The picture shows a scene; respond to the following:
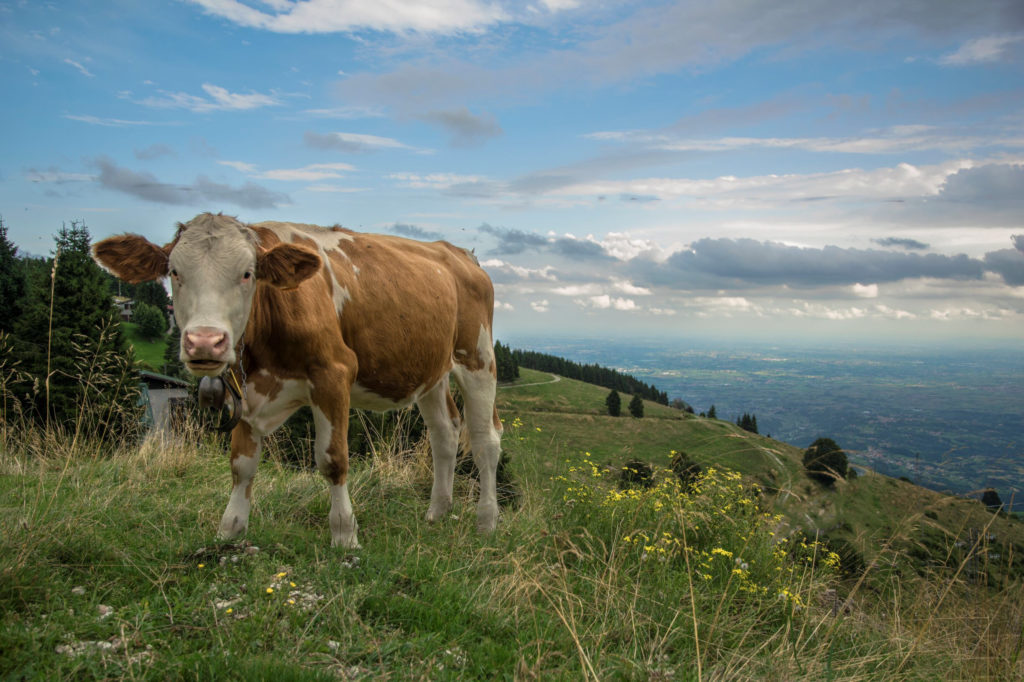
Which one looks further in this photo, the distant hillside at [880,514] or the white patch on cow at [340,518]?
the white patch on cow at [340,518]

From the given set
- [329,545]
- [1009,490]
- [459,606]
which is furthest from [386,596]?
[1009,490]

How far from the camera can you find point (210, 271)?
147 inches

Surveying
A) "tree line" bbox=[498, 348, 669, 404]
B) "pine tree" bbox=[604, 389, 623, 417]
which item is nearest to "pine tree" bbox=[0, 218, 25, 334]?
"pine tree" bbox=[604, 389, 623, 417]

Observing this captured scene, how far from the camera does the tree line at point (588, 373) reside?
126 meters

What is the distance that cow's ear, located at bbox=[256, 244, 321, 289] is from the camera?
157 inches

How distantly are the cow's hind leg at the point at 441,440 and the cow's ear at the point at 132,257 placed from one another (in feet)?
9.50

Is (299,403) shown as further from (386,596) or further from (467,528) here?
Result: (467,528)

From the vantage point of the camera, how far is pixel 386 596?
3.77 metres

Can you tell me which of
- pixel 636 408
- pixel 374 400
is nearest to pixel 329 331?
pixel 374 400

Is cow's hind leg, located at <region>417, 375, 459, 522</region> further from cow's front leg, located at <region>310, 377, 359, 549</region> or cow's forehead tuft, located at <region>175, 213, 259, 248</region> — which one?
cow's forehead tuft, located at <region>175, 213, 259, 248</region>

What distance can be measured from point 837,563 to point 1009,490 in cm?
210

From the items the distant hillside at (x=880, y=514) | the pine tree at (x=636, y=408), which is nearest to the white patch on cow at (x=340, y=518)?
the distant hillside at (x=880, y=514)

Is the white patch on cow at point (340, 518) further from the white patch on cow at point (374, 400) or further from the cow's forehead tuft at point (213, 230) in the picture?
the cow's forehead tuft at point (213, 230)

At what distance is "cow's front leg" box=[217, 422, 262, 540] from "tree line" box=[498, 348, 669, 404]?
119 metres
